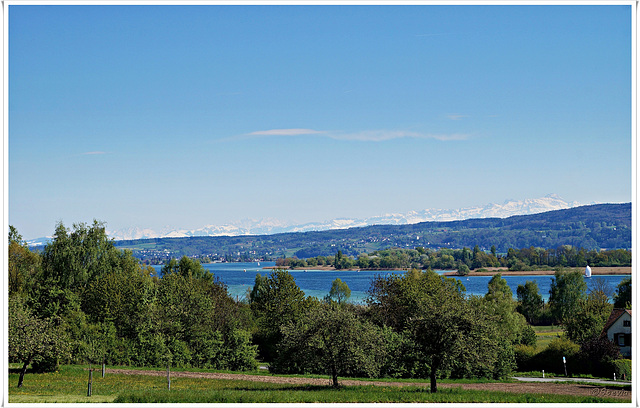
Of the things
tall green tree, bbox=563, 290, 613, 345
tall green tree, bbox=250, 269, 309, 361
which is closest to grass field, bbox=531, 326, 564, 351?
tall green tree, bbox=563, 290, 613, 345

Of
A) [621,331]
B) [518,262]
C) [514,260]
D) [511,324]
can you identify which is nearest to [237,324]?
[511,324]

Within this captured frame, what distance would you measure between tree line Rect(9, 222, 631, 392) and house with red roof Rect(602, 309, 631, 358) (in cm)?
109

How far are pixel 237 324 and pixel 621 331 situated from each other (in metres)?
24.3

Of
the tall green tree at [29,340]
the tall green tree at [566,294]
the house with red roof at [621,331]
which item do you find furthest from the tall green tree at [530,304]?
the tall green tree at [29,340]

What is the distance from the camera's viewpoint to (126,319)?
34.8 m

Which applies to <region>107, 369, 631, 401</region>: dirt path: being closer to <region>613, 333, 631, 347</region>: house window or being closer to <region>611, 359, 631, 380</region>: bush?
<region>611, 359, 631, 380</region>: bush

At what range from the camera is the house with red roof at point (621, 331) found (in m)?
33.9

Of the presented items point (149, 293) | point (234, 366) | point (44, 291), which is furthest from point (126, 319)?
point (234, 366)

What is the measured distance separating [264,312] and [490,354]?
860 inches

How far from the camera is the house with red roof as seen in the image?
33.9 metres

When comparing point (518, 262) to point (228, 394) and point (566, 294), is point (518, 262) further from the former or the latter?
point (228, 394)
